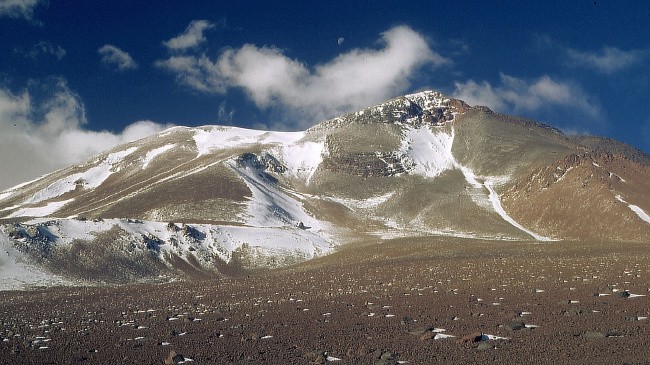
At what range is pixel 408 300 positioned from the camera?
3584 cm

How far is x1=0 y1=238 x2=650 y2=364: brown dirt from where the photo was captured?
2123 cm

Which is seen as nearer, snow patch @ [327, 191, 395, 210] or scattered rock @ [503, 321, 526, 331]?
scattered rock @ [503, 321, 526, 331]

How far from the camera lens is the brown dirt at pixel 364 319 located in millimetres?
21234

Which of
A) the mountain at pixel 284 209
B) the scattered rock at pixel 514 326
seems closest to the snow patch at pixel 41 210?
the mountain at pixel 284 209

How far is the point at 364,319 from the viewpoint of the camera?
29.4 meters

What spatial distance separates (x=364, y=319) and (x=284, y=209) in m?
116

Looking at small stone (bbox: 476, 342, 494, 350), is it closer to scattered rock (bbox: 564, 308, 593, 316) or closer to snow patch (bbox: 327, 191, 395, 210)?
scattered rock (bbox: 564, 308, 593, 316)

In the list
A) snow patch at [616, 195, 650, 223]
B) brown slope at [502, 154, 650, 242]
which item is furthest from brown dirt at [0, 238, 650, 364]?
snow patch at [616, 195, 650, 223]

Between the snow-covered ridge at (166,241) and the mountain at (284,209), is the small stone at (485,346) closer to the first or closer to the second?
the snow-covered ridge at (166,241)

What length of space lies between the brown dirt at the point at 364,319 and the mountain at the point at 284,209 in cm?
2235

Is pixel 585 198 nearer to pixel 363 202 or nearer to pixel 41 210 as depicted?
pixel 363 202

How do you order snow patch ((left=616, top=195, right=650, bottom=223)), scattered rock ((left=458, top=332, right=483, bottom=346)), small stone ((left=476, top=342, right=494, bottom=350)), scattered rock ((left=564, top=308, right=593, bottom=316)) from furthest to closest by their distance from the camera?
1. snow patch ((left=616, top=195, right=650, bottom=223))
2. scattered rock ((left=564, top=308, right=593, bottom=316))
3. scattered rock ((left=458, top=332, right=483, bottom=346))
4. small stone ((left=476, top=342, right=494, bottom=350))

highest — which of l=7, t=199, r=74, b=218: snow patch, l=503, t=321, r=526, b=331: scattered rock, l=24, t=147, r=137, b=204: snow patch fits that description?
l=24, t=147, r=137, b=204: snow patch

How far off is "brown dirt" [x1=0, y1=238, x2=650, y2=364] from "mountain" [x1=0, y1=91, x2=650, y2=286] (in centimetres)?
2235
